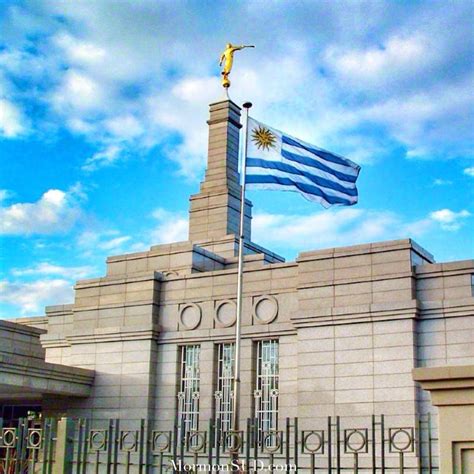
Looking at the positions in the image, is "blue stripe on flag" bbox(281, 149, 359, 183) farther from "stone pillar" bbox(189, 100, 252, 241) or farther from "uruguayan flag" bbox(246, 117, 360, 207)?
"stone pillar" bbox(189, 100, 252, 241)

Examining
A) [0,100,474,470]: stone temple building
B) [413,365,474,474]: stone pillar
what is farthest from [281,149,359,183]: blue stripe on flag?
[413,365,474,474]: stone pillar

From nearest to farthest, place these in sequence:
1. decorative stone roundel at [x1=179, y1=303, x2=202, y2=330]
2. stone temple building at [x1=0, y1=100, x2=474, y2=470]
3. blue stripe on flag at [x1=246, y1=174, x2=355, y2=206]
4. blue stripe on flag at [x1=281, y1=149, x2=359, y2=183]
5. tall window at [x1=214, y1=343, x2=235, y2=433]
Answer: blue stripe on flag at [x1=246, y1=174, x2=355, y2=206], blue stripe on flag at [x1=281, y1=149, x2=359, y2=183], stone temple building at [x1=0, y1=100, x2=474, y2=470], tall window at [x1=214, y1=343, x2=235, y2=433], decorative stone roundel at [x1=179, y1=303, x2=202, y2=330]

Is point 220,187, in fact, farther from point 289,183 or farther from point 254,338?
point 289,183

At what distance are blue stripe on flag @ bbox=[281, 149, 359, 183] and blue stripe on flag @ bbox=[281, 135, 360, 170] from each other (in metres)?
0.18

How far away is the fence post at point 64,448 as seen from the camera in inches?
304

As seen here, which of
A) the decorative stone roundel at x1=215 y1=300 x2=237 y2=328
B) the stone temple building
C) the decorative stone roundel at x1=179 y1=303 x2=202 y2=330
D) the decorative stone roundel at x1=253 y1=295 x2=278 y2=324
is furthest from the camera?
the decorative stone roundel at x1=179 y1=303 x2=202 y2=330

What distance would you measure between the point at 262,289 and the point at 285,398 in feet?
8.89

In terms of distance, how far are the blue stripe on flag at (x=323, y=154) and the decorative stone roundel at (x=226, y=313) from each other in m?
4.67

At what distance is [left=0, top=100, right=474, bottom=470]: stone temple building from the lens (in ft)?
53.6

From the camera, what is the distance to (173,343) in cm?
1948

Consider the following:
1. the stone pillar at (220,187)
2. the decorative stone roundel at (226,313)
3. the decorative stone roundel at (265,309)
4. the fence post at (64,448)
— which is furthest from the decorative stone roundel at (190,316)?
the fence post at (64,448)

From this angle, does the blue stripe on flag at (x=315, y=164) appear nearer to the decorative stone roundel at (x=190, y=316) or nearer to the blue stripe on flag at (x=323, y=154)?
the blue stripe on flag at (x=323, y=154)

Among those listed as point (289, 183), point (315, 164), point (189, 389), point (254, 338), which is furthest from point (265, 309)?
point (315, 164)

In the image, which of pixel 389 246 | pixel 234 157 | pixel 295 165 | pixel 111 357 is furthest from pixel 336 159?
pixel 234 157
